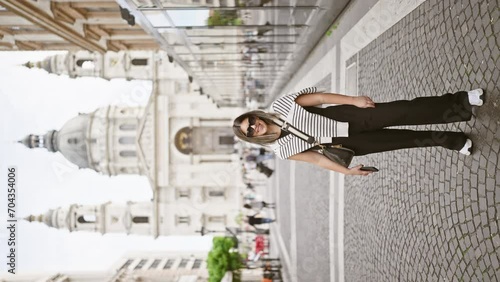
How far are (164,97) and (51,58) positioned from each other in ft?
28.9

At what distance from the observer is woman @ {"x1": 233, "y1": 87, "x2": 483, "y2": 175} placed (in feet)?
17.6

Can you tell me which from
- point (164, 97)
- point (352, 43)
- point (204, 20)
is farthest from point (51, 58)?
point (352, 43)

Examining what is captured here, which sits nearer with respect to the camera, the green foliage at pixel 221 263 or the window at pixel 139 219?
the green foliage at pixel 221 263

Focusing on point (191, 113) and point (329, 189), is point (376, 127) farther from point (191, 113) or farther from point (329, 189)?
point (191, 113)

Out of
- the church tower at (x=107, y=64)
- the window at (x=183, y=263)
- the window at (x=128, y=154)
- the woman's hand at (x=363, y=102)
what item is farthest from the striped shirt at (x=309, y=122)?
the window at (x=183, y=263)

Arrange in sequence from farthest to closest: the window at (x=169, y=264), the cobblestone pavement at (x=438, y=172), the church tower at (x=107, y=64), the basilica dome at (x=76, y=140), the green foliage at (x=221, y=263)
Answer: the window at (x=169, y=264), the basilica dome at (x=76, y=140), the church tower at (x=107, y=64), the green foliage at (x=221, y=263), the cobblestone pavement at (x=438, y=172)

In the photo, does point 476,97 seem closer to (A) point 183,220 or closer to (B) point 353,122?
(B) point 353,122

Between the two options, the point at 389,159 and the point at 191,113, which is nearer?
the point at 389,159

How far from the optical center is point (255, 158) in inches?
1069

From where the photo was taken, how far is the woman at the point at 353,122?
212 inches

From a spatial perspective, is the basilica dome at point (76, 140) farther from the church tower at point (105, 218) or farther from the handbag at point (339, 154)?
the handbag at point (339, 154)

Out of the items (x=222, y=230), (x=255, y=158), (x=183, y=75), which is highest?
(x=183, y=75)

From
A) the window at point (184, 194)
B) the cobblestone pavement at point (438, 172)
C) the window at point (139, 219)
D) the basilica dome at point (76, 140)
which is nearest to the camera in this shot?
the cobblestone pavement at point (438, 172)

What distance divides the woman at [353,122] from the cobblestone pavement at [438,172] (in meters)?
0.27
